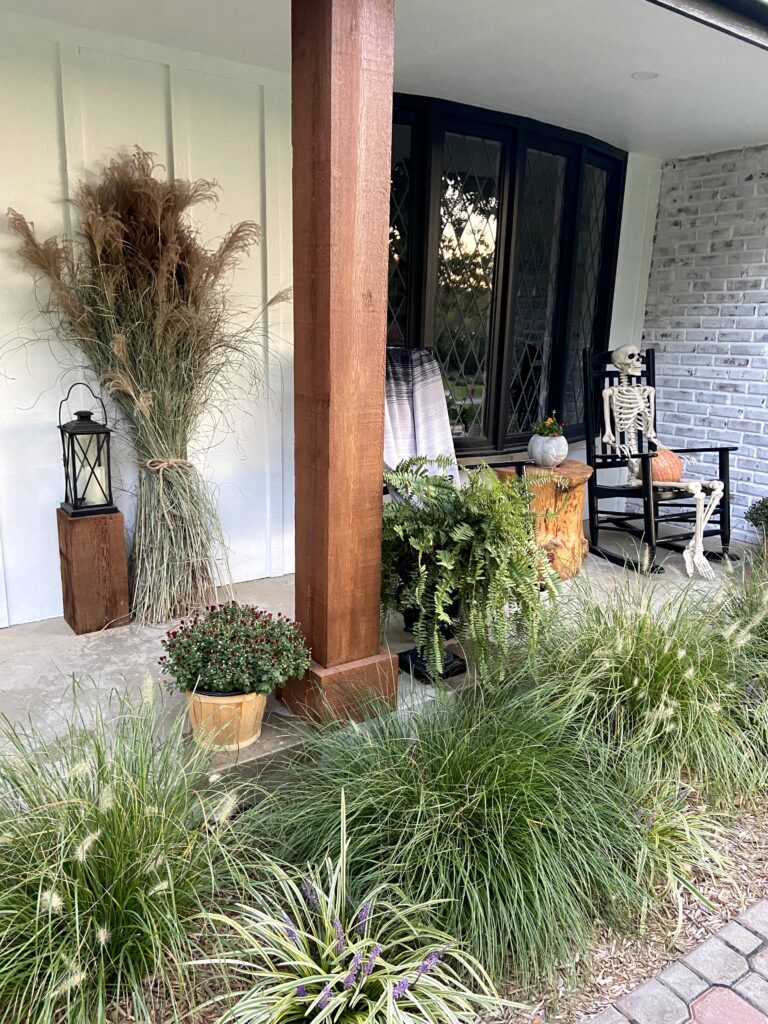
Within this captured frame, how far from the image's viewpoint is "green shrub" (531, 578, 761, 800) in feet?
7.45

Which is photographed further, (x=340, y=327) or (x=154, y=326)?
(x=154, y=326)

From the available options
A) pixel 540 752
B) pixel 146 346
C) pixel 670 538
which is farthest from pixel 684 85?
pixel 540 752

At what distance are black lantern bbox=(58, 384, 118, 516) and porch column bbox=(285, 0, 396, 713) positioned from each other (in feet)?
3.59

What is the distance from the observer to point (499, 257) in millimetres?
4348

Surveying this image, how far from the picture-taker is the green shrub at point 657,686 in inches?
89.4

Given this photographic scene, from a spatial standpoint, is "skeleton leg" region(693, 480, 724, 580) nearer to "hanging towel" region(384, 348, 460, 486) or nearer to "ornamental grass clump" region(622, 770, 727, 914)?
"hanging towel" region(384, 348, 460, 486)

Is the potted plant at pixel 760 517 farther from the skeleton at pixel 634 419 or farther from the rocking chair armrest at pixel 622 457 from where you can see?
the rocking chair armrest at pixel 622 457

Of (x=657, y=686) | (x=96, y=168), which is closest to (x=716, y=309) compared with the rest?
(x=657, y=686)

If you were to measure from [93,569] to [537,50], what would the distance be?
2851 millimetres

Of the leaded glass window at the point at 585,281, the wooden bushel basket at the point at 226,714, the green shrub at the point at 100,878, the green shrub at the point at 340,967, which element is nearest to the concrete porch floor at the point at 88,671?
the wooden bushel basket at the point at 226,714

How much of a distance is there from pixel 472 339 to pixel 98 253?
2218mm

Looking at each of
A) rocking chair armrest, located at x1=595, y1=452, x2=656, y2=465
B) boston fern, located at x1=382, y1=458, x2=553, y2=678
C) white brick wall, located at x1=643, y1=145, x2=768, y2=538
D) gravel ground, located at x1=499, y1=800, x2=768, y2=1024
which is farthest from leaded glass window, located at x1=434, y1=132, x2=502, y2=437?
gravel ground, located at x1=499, y1=800, x2=768, y2=1024

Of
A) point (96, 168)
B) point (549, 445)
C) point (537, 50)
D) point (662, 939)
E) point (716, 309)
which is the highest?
point (537, 50)

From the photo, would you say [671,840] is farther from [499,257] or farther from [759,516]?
[499,257]
